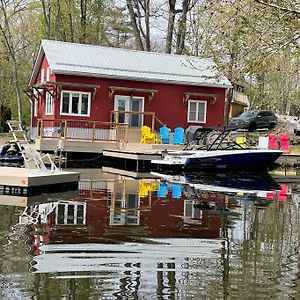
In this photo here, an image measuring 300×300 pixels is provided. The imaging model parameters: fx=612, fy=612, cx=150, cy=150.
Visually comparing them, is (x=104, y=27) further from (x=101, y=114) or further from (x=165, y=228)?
(x=165, y=228)

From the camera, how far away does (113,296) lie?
605 centimetres

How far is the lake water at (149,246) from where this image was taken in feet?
21.0

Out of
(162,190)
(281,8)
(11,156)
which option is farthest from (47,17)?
(281,8)

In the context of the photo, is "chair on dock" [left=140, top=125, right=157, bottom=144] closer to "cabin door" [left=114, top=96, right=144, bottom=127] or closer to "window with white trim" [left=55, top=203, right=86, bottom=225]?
"cabin door" [left=114, top=96, right=144, bottom=127]

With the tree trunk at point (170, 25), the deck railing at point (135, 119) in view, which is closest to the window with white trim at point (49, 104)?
the deck railing at point (135, 119)

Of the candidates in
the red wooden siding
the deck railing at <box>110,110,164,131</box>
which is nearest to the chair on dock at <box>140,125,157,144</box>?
the deck railing at <box>110,110,164,131</box>

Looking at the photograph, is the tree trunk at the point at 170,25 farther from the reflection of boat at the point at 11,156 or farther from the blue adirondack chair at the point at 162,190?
the blue adirondack chair at the point at 162,190

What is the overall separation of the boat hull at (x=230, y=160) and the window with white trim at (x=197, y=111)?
27.7 ft

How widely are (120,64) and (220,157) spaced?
10.5 meters

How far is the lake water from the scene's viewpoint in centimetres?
640

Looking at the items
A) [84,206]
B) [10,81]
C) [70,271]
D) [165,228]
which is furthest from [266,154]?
[10,81]

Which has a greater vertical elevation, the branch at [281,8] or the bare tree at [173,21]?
the bare tree at [173,21]

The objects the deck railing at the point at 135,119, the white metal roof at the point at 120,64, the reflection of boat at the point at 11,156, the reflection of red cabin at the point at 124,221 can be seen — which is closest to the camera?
the reflection of red cabin at the point at 124,221

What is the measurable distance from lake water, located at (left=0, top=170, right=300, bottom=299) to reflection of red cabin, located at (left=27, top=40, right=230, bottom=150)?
46.6 ft
